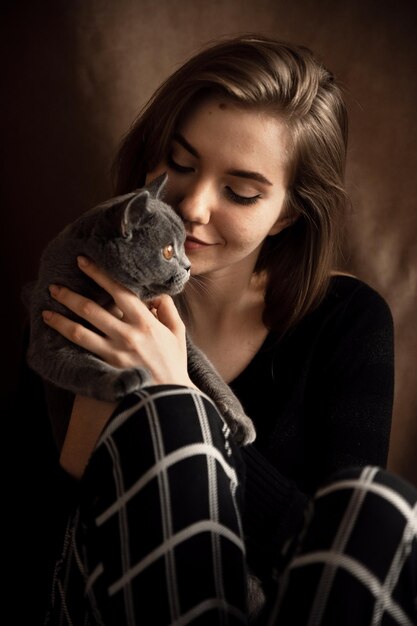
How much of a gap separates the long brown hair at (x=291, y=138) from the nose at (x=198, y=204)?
0.11 metres

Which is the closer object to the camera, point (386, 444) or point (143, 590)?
point (143, 590)

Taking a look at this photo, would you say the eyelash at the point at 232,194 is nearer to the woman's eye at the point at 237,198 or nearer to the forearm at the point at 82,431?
the woman's eye at the point at 237,198

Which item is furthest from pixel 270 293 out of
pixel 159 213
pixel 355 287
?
pixel 159 213

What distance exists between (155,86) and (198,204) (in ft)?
1.49

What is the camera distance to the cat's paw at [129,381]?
81 cm

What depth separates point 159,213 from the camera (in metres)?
0.87

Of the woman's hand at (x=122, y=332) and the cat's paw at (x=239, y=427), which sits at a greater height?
the woman's hand at (x=122, y=332)

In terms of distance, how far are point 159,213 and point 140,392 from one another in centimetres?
25

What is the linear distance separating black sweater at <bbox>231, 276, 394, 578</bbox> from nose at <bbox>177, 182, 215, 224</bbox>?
1.09 feet

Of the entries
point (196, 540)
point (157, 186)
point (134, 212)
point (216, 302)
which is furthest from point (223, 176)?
point (196, 540)

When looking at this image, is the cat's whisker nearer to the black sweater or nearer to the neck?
the neck

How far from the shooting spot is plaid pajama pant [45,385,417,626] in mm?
633

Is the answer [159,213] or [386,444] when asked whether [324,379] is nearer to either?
[386,444]

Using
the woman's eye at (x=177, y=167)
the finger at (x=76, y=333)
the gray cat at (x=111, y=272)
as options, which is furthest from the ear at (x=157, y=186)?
the finger at (x=76, y=333)
